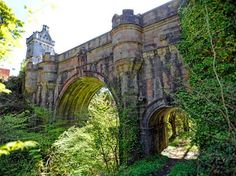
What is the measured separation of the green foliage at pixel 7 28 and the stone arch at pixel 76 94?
10.0 meters

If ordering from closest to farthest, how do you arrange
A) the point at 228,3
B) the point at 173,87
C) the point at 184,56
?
1. the point at 228,3
2. the point at 184,56
3. the point at 173,87

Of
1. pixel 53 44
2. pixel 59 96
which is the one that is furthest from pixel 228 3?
pixel 53 44

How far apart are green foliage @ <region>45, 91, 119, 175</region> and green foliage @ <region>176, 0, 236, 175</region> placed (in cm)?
422

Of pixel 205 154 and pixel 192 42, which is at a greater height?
pixel 192 42

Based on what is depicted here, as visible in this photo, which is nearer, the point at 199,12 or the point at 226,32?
the point at 226,32

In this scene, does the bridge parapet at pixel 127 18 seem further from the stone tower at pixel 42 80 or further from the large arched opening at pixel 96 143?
the stone tower at pixel 42 80

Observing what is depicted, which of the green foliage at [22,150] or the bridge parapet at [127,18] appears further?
the green foliage at [22,150]

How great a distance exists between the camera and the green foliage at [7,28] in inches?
133

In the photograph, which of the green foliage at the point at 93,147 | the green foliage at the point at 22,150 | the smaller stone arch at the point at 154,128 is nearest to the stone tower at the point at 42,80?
the green foliage at the point at 22,150

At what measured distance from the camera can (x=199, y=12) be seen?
8523 millimetres

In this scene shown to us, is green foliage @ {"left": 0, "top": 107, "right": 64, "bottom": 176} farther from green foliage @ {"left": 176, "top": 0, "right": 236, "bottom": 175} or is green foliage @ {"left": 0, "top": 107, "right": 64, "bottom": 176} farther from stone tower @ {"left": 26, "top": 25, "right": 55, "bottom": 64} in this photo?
stone tower @ {"left": 26, "top": 25, "right": 55, "bottom": 64}

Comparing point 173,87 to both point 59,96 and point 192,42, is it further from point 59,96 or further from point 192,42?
point 59,96

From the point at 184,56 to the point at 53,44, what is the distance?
136 feet

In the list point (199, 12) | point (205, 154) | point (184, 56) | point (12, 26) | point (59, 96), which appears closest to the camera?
point (12, 26)
